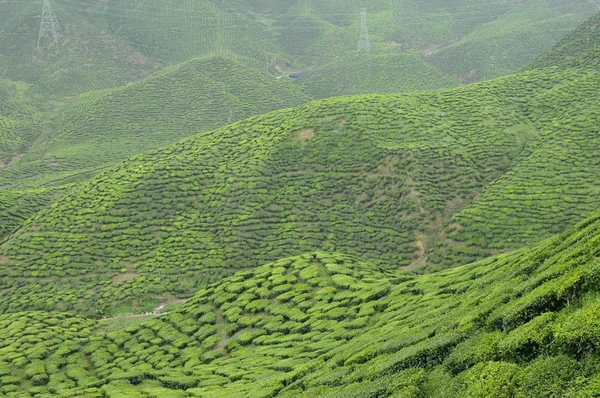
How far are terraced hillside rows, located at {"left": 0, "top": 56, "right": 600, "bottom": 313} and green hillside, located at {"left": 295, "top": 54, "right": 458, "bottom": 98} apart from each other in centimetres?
3994

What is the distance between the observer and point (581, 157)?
50.4m

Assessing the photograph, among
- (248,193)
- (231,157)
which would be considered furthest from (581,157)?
(231,157)

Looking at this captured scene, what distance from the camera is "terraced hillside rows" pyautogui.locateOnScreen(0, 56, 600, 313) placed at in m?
46.5

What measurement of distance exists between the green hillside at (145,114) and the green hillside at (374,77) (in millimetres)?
7481

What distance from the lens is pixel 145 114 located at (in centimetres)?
9469

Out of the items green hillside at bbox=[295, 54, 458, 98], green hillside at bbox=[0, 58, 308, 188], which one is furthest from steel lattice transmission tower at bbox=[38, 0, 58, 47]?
green hillside at bbox=[295, 54, 458, 98]

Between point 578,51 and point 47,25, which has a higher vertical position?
point 47,25

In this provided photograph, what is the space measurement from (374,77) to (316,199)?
6236 centimetres

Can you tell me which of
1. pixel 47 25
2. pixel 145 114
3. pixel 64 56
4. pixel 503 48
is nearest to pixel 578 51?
pixel 503 48

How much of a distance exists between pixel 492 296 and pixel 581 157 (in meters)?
38.4

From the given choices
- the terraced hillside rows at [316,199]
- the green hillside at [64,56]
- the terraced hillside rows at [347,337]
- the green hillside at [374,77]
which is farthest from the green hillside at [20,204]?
the green hillside at [374,77]

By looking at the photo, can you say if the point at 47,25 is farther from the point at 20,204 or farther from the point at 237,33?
the point at 20,204

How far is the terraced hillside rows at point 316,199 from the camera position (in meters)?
46.5

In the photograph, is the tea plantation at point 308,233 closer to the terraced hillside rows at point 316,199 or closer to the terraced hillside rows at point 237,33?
the terraced hillside rows at point 316,199
